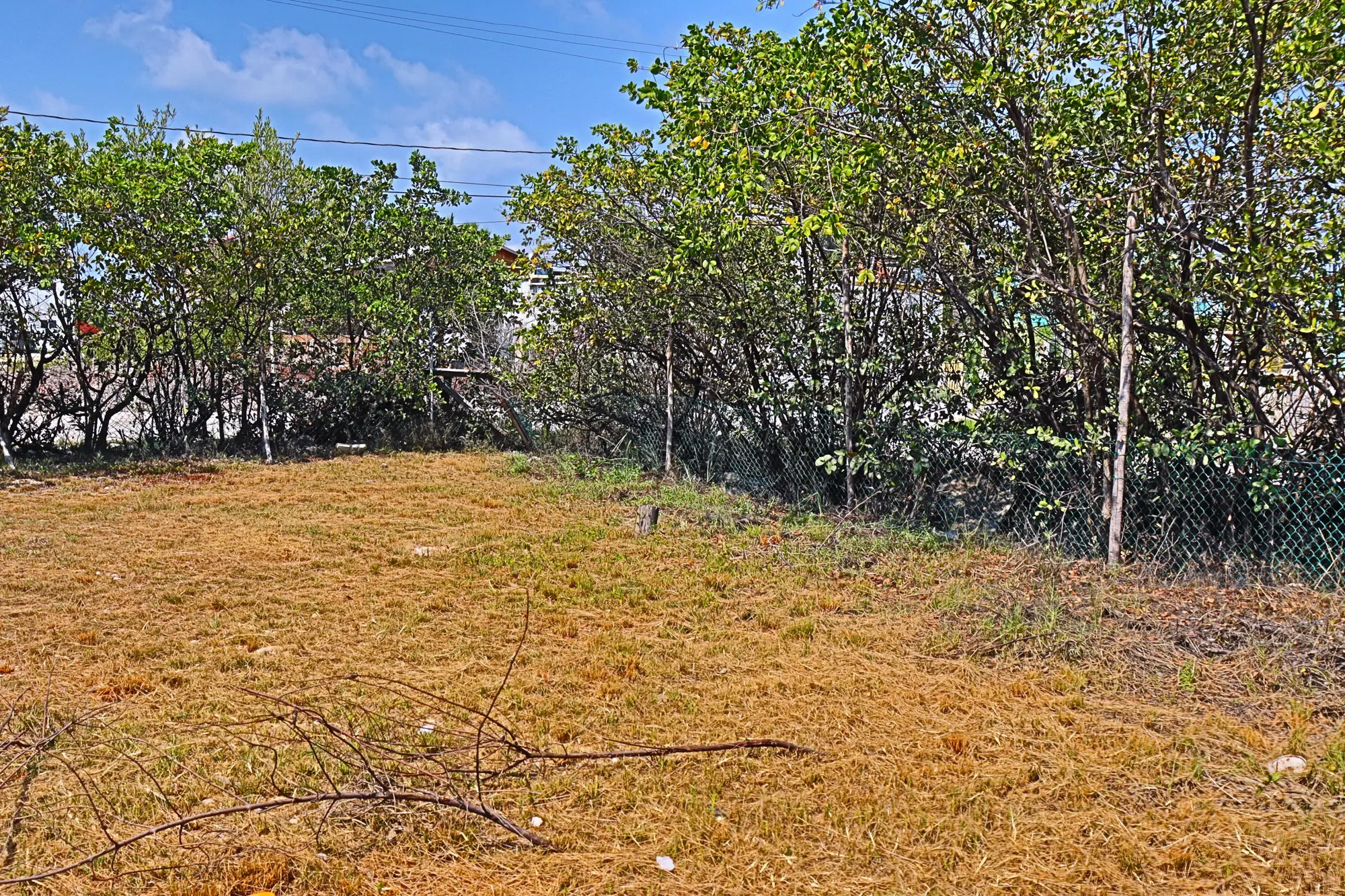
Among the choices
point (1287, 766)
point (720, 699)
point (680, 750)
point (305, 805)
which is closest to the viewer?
point (305, 805)

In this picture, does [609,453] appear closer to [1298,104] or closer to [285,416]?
[285,416]

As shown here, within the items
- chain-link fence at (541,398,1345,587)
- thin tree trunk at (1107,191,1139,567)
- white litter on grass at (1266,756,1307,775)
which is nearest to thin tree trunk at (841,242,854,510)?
chain-link fence at (541,398,1345,587)

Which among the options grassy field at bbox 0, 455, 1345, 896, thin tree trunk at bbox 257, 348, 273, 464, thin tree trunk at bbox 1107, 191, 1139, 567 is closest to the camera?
grassy field at bbox 0, 455, 1345, 896

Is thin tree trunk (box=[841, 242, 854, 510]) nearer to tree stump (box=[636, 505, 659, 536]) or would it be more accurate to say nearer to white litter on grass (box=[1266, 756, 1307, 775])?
tree stump (box=[636, 505, 659, 536])

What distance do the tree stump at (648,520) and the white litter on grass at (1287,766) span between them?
4627mm

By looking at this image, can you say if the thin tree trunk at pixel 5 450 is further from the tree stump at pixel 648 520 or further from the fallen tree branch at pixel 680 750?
the fallen tree branch at pixel 680 750

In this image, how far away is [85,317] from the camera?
1036 centimetres

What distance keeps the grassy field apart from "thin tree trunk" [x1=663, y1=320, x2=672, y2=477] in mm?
2422

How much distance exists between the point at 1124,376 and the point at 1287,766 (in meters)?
2.63

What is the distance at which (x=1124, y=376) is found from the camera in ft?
16.6

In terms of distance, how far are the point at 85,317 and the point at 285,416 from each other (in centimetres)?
286

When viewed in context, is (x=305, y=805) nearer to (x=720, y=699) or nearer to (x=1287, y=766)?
(x=720, y=699)

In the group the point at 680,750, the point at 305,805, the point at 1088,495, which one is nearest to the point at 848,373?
the point at 1088,495

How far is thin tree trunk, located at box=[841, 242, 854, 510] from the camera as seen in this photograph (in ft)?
21.6
